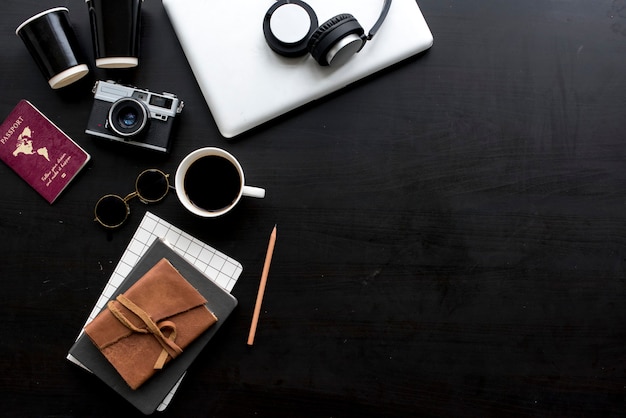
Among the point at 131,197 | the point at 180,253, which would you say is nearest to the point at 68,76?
the point at 131,197

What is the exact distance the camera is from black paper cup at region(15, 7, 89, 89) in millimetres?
814

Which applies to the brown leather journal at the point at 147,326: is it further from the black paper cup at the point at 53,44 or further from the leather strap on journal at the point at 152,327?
the black paper cup at the point at 53,44

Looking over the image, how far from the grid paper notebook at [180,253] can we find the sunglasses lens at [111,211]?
0.11 ft

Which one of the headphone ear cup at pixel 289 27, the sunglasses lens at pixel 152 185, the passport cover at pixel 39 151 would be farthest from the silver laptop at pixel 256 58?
the passport cover at pixel 39 151

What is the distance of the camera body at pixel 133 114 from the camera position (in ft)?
2.74

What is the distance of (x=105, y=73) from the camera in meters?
0.88

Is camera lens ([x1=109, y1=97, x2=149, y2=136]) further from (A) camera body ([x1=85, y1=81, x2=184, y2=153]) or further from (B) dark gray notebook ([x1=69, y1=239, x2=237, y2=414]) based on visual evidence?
(B) dark gray notebook ([x1=69, y1=239, x2=237, y2=414])

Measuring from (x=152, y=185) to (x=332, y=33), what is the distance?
36cm

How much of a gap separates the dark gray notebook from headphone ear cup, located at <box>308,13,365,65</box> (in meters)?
0.38

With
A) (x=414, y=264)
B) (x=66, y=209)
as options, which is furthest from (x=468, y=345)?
(x=66, y=209)

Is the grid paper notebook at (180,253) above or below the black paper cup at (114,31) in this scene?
below

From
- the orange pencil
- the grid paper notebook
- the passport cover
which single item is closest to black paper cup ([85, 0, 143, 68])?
A: the passport cover

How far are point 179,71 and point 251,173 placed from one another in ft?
0.66

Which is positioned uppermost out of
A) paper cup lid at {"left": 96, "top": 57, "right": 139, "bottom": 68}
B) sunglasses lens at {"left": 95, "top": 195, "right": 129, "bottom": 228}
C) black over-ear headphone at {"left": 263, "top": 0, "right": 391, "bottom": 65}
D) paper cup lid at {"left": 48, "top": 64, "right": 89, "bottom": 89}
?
black over-ear headphone at {"left": 263, "top": 0, "right": 391, "bottom": 65}
